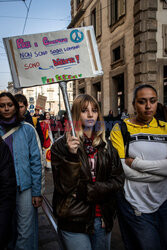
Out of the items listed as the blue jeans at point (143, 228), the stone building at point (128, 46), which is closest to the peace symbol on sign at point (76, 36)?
the blue jeans at point (143, 228)

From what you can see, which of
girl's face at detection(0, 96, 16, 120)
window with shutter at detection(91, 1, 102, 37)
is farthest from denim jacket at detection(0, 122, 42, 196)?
window with shutter at detection(91, 1, 102, 37)

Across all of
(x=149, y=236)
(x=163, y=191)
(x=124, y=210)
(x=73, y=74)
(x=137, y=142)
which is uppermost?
(x=73, y=74)

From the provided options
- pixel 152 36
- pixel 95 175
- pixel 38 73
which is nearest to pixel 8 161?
pixel 95 175

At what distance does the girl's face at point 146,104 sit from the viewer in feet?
6.44

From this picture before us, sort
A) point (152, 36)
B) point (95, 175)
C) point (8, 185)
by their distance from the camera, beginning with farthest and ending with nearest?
1. point (152, 36)
2. point (95, 175)
3. point (8, 185)

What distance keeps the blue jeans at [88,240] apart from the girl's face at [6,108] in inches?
55.3

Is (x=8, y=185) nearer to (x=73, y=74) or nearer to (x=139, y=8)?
(x=73, y=74)

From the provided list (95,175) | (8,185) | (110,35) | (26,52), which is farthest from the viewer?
(110,35)

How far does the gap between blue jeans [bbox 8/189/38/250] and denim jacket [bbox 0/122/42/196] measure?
0.33ft

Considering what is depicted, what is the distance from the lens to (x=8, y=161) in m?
1.49

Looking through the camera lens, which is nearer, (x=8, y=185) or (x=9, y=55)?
(x=8, y=185)

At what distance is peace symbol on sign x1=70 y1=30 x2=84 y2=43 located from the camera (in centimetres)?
185

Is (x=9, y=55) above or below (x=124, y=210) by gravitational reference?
above

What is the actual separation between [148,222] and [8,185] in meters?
1.16
